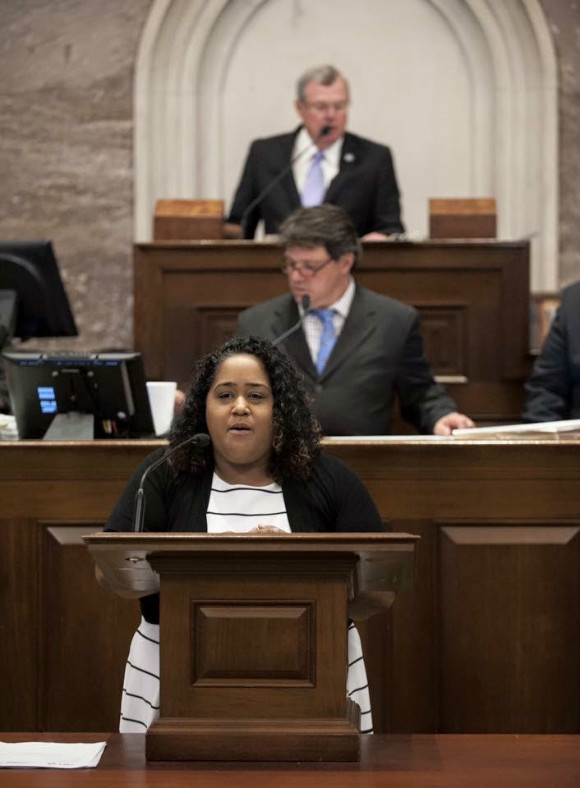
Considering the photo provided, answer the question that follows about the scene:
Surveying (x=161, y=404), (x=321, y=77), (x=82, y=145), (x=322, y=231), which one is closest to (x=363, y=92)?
(x=82, y=145)

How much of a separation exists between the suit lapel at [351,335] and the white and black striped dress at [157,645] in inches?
71.5

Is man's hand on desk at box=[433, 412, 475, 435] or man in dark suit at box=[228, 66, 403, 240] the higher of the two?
man in dark suit at box=[228, 66, 403, 240]

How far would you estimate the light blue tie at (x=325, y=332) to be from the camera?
475 centimetres

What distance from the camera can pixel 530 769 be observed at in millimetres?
2092

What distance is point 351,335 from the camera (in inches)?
185

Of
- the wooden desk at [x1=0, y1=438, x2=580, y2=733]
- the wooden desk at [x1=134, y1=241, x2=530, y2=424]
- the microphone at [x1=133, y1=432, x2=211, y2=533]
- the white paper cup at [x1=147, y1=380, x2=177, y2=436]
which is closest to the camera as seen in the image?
the microphone at [x1=133, y1=432, x2=211, y2=533]

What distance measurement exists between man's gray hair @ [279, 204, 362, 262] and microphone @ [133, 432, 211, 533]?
6.53 ft

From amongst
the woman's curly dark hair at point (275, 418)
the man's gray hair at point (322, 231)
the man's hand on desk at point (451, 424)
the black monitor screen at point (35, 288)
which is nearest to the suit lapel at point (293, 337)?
the man's gray hair at point (322, 231)

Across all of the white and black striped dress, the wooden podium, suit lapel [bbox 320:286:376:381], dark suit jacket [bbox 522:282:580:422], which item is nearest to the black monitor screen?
suit lapel [bbox 320:286:376:381]

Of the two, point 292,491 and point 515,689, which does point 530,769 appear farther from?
point 515,689

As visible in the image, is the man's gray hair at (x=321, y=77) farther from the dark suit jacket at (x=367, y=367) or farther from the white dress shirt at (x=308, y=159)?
the dark suit jacket at (x=367, y=367)

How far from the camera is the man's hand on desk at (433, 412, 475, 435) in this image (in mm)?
4227

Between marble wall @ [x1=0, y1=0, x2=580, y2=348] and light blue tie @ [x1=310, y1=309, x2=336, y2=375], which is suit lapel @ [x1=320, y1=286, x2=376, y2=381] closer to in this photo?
light blue tie @ [x1=310, y1=309, x2=336, y2=375]

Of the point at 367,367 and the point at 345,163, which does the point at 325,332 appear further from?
the point at 345,163
